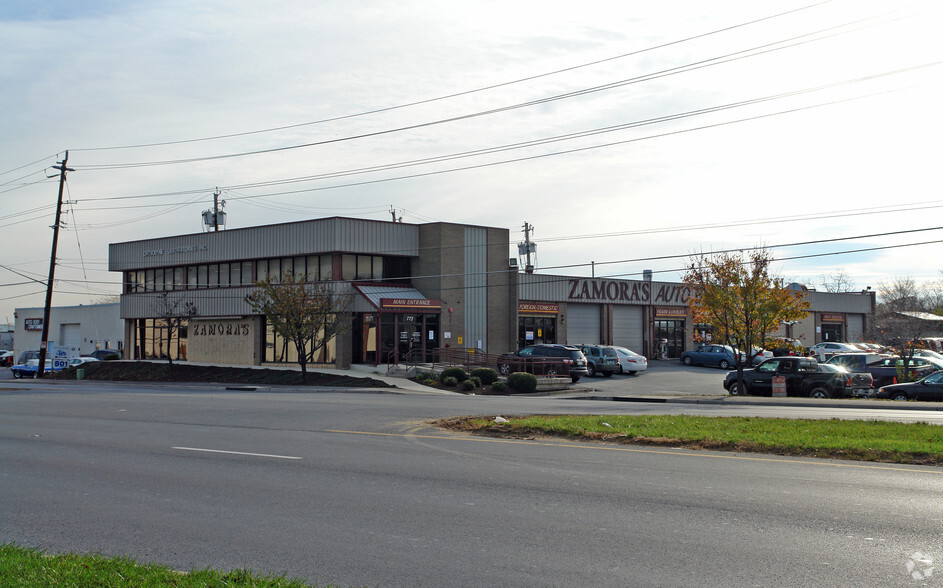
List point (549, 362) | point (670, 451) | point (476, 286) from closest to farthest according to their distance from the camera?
point (670, 451) → point (549, 362) → point (476, 286)

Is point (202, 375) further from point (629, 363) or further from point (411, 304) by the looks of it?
point (629, 363)

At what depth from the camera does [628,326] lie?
57750 mm

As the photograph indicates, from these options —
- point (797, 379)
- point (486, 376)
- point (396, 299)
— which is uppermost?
point (396, 299)

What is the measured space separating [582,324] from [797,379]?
27045 millimetres

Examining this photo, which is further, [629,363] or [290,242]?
[290,242]

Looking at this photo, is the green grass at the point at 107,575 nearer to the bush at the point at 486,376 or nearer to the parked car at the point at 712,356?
the bush at the point at 486,376

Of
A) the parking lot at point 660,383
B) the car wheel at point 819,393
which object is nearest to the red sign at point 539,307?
the parking lot at point 660,383

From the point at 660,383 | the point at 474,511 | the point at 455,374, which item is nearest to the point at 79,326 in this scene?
the point at 455,374

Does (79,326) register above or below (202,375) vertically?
above

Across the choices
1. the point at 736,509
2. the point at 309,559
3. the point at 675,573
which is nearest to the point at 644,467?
the point at 736,509

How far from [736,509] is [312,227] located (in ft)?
123

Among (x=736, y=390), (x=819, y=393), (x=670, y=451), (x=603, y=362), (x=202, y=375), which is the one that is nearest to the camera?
(x=670, y=451)

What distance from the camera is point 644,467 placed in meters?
11.1

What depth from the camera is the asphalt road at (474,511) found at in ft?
21.2
